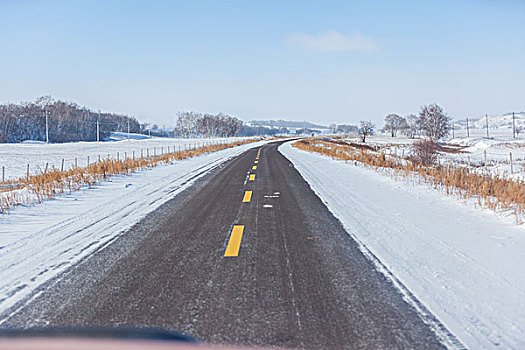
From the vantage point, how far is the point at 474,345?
2.53m

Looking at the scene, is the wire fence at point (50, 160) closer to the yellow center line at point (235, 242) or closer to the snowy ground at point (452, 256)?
the yellow center line at point (235, 242)

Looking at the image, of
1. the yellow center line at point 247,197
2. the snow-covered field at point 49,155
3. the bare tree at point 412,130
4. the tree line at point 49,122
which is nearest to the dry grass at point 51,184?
the snow-covered field at point 49,155

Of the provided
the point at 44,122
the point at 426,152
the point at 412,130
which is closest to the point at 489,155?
Answer: the point at 426,152

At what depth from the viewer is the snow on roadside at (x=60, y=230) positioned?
402 cm

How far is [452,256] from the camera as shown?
4.61 m

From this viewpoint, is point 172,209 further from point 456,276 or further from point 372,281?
point 456,276

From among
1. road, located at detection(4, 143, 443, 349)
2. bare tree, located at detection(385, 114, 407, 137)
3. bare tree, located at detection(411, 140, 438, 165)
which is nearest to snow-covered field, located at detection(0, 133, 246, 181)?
road, located at detection(4, 143, 443, 349)

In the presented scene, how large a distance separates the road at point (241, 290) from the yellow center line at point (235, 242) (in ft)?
0.05

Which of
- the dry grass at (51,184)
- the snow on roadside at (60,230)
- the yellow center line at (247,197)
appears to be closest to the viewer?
the snow on roadside at (60,230)

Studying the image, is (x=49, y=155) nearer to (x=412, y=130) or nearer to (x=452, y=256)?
(x=452, y=256)

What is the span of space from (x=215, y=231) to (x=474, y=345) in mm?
4187

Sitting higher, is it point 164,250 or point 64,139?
point 64,139

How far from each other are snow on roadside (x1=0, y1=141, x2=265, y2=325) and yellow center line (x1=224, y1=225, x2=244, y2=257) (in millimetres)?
1903

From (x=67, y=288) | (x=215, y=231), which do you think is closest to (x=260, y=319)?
(x=67, y=288)
